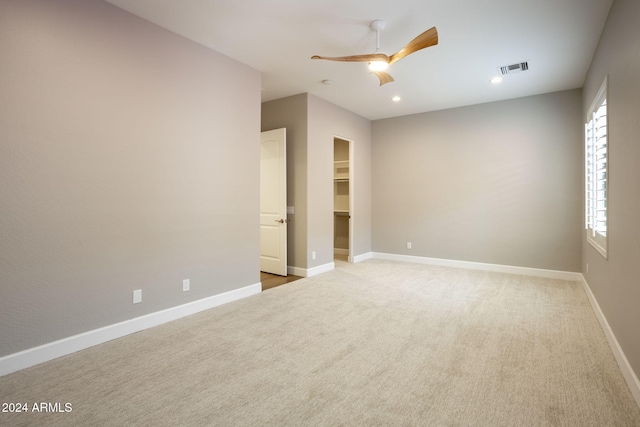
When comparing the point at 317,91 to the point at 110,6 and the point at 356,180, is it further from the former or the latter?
the point at 110,6

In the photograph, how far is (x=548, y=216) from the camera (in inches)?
206

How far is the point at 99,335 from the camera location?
280 cm

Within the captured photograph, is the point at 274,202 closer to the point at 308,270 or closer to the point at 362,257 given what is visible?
the point at 308,270

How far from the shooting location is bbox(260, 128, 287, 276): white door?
5.26 m

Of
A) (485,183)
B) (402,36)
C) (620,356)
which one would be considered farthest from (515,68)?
(620,356)

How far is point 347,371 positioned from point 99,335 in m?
2.10

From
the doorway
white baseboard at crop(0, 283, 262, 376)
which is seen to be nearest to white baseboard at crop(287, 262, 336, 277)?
white baseboard at crop(0, 283, 262, 376)

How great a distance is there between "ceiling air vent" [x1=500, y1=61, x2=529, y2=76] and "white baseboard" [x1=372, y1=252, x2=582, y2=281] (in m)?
3.08

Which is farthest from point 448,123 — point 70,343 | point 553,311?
point 70,343

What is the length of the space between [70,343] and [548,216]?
6.22 m

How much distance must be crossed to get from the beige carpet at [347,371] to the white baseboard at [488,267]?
1.52 metres

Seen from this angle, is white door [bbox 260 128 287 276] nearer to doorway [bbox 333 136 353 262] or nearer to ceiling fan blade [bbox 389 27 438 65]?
doorway [bbox 333 136 353 262]

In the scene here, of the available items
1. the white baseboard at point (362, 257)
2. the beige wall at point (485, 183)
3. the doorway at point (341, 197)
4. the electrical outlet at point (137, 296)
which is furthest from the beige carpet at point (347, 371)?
the doorway at point (341, 197)

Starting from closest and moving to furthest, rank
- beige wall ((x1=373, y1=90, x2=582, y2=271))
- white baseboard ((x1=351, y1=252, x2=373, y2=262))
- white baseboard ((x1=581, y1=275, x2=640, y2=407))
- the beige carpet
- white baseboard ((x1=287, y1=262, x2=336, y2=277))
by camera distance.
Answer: the beige carpet → white baseboard ((x1=581, y1=275, x2=640, y2=407)) → beige wall ((x1=373, y1=90, x2=582, y2=271)) → white baseboard ((x1=287, y1=262, x2=336, y2=277)) → white baseboard ((x1=351, y1=252, x2=373, y2=262))
